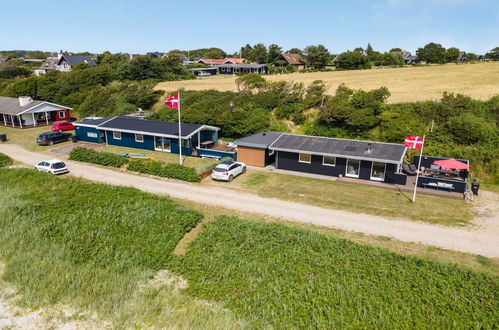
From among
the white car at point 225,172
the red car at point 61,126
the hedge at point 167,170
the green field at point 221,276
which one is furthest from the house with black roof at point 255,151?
the red car at point 61,126

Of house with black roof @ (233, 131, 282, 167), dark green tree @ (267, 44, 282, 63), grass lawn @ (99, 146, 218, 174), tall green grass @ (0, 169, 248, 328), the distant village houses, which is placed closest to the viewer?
tall green grass @ (0, 169, 248, 328)

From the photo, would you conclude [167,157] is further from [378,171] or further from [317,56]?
[317,56]

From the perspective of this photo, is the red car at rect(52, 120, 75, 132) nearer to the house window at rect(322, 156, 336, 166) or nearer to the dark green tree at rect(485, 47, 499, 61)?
the house window at rect(322, 156, 336, 166)

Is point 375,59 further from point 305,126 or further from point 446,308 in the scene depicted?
point 446,308

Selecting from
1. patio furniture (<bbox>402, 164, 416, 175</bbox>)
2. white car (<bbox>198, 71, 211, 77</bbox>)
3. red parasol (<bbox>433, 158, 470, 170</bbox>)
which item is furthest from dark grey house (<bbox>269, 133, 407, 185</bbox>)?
white car (<bbox>198, 71, 211, 77</bbox>)

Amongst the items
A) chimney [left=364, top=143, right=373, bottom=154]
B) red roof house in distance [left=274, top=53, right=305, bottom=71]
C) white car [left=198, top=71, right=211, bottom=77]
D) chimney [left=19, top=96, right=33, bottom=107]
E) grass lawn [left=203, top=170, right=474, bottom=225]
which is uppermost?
red roof house in distance [left=274, top=53, right=305, bottom=71]

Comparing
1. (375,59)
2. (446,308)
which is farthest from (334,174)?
(375,59)

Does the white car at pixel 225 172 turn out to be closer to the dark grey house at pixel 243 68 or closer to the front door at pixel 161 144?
the front door at pixel 161 144
